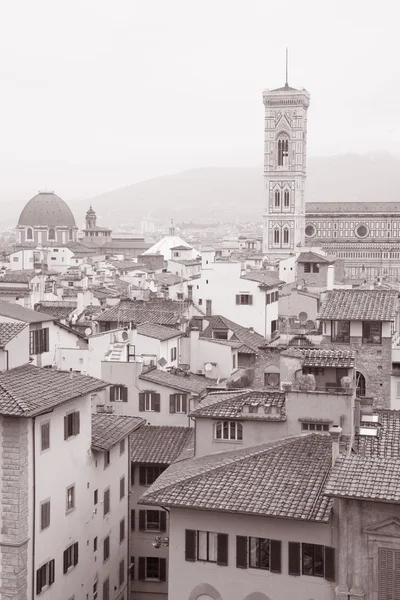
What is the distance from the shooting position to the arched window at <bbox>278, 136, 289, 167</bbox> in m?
188

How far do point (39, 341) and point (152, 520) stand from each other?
1078 centimetres

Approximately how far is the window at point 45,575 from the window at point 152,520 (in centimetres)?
768

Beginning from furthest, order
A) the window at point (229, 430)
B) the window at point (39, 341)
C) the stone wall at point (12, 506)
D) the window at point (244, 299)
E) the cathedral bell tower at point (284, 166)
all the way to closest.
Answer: the cathedral bell tower at point (284, 166) < the window at point (244, 299) < the window at point (39, 341) < the window at point (229, 430) < the stone wall at point (12, 506)

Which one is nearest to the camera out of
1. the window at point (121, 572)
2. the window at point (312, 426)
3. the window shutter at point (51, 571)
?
the window at point (312, 426)

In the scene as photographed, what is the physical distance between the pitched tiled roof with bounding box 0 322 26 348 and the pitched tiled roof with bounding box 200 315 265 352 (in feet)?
80.9

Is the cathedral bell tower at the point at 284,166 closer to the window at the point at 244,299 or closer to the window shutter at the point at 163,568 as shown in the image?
the window at the point at 244,299

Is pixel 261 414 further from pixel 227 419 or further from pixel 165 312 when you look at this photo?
pixel 165 312

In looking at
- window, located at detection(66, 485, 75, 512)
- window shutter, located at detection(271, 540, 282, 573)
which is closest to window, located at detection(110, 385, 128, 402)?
window, located at detection(66, 485, 75, 512)

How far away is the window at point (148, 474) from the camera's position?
33938 mm

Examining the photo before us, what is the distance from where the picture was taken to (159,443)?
3456 cm

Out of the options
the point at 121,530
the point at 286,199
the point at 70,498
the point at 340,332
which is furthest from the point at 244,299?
the point at 286,199

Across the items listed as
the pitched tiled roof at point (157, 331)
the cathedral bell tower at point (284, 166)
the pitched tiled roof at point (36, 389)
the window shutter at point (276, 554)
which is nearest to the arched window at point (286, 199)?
the cathedral bell tower at point (284, 166)

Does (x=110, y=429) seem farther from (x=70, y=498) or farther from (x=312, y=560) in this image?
(x=312, y=560)

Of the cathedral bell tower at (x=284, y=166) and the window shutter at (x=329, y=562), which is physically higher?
the cathedral bell tower at (x=284, y=166)
